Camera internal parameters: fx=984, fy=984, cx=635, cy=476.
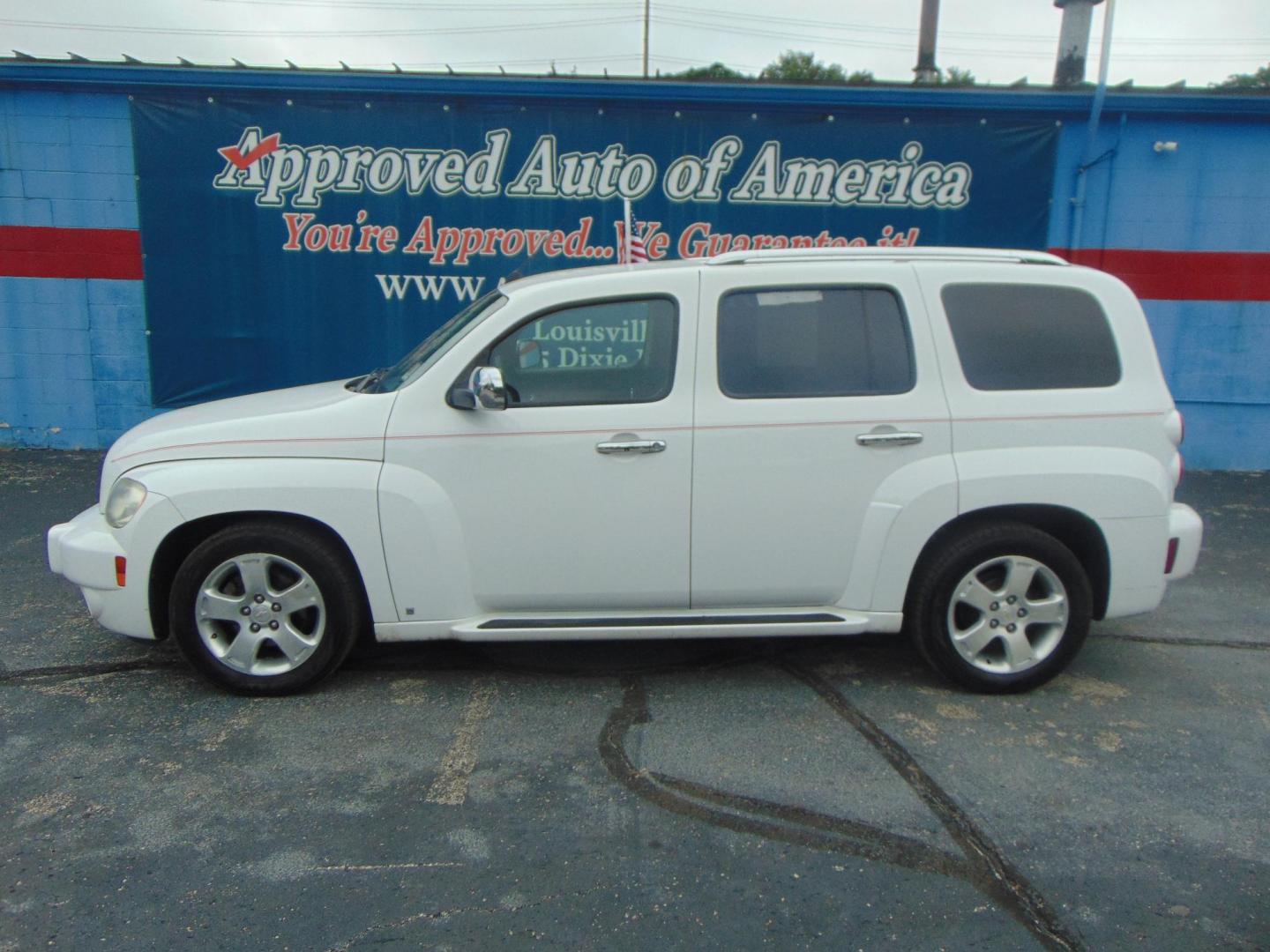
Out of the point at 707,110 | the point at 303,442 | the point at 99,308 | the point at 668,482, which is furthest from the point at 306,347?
the point at 668,482

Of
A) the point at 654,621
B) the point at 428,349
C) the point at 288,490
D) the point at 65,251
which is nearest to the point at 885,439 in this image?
the point at 654,621

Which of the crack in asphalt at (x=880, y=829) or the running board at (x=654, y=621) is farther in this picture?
the running board at (x=654, y=621)

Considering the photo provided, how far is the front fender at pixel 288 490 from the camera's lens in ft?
13.1

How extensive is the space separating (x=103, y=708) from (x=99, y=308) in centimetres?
644

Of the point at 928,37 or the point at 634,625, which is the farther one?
the point at 928,37

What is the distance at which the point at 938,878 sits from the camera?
2.96 m

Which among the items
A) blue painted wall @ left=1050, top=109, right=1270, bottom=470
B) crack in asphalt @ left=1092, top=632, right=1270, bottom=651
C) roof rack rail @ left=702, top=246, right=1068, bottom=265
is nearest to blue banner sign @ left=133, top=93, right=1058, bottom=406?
blue painted wall @ left=1050, top=109, right=1270, bottom=470

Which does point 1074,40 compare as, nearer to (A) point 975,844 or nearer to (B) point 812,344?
(B) point 812,344

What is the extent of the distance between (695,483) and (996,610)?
55.6 inches

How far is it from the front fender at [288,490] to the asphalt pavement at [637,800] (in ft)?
2.50

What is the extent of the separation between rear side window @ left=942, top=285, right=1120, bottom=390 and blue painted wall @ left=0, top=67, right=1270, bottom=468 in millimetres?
5476

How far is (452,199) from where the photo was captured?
30.4 ft

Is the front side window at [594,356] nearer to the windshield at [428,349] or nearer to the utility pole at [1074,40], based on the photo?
the windshield at [428,349]

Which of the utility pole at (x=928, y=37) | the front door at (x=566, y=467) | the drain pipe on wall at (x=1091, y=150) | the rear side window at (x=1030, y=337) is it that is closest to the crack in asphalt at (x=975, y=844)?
the front door at (x=566, y=467)
